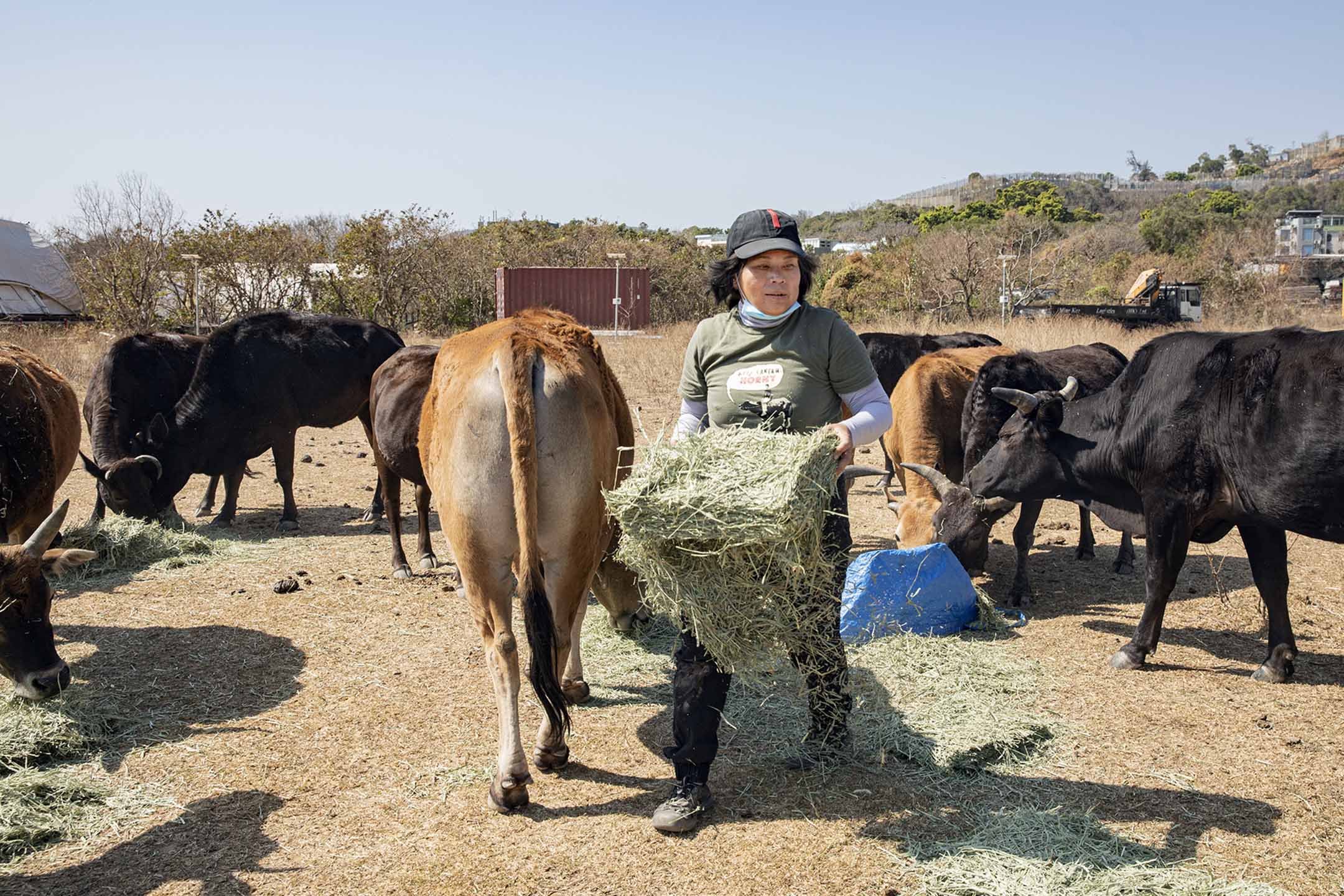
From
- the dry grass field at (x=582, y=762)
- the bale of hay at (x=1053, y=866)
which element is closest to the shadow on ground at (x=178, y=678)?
the dry grass field at (x=582, y=762)

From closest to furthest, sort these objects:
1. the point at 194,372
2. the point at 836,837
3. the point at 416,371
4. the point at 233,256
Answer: the point at 836,837
the point at 416,371
the point at 194,372
the point at 233,256

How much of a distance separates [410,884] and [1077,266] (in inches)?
1601

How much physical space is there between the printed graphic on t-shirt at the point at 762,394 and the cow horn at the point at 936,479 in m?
3.84

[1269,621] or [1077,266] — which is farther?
[1077,266]

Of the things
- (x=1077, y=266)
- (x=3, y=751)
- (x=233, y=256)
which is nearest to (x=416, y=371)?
(x=3, y=751)

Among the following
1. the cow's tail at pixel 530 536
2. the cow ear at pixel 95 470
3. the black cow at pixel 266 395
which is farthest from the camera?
the black cow at pixel 266 395

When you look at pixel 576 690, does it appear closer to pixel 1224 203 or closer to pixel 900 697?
pixel 900 697

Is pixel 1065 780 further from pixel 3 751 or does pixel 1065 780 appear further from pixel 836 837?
pixel 3 751

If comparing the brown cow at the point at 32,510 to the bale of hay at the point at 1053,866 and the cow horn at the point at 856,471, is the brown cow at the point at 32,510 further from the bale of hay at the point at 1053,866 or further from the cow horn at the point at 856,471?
the bale of hay at the point at 1053,866

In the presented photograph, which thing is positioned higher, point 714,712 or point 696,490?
point 696,490

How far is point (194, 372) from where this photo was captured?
10.3 m

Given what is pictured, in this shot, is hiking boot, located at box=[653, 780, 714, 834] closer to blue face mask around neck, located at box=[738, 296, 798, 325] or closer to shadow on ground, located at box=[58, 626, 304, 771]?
blue face mask around neck, located at box=[738, 296, 798, 325]

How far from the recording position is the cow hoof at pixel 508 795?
3.95 meters

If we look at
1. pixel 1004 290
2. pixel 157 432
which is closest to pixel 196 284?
pixel 157 432
